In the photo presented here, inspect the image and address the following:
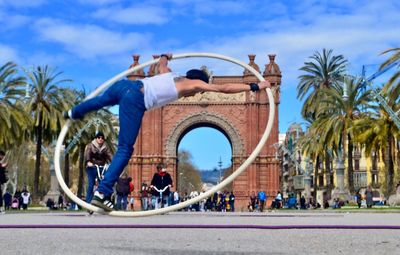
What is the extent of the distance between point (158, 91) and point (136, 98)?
0.24 metres

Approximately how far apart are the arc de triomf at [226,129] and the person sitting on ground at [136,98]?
197 ft

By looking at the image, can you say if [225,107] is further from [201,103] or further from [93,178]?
[93,178]

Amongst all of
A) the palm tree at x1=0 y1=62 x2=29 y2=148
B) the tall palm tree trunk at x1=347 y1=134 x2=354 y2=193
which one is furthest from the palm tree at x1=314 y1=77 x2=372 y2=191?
the palm tree at x1=0 y1=62 x2=29 y2=148

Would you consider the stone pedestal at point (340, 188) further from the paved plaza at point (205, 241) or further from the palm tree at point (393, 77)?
the paved plaza at point (205, 241)

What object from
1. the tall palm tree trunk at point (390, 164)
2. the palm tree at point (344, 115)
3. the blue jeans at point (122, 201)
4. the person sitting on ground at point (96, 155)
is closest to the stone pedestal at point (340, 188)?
the palm tree at point (344, 115)

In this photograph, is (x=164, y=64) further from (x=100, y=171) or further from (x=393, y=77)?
(x=393, y=77)

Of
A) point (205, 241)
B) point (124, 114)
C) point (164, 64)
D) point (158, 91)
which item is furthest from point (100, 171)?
point (158, 91)

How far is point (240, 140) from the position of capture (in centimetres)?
6788

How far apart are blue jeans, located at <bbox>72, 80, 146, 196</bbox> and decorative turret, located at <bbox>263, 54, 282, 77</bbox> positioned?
6136 cm

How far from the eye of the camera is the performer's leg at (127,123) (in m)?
6.97

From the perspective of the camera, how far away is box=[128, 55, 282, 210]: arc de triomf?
67.5 m

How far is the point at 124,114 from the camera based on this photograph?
700 cm

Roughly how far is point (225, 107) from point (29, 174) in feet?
122

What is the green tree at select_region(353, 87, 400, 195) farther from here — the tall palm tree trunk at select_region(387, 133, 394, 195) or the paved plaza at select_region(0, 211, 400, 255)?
the paved plaza at select_region(0, 211, 400, 255)
